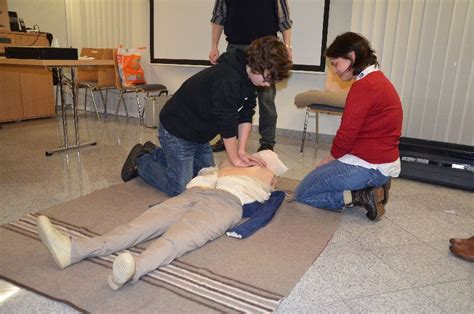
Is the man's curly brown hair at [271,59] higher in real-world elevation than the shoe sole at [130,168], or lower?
higher

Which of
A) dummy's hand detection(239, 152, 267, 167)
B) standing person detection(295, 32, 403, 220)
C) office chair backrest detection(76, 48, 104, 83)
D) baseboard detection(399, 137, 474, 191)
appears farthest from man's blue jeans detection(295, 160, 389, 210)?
office chair backrest detection(76, 48, 104, 83)

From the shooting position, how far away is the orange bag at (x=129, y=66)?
13.8 feet

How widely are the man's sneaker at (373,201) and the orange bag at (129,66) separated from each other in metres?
3.15

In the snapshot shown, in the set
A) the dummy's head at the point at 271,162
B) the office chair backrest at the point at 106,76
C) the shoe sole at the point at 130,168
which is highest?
the office chair backrest at the point at 106,76

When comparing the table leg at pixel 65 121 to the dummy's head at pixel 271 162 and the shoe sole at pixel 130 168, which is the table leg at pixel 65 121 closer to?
the shoe sole at pixel 130 168

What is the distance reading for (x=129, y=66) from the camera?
430 cm

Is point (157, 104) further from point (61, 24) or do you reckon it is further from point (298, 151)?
point (61, 24)

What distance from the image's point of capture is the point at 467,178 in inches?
98.7

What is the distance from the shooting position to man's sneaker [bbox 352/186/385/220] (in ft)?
6.28

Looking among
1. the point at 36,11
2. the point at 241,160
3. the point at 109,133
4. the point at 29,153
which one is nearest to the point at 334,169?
the point at 241,160

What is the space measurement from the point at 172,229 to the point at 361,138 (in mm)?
1026

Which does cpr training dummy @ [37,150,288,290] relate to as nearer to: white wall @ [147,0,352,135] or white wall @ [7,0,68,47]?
white wall @ [147,0,352,135]

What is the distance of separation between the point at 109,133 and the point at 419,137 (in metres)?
2.91

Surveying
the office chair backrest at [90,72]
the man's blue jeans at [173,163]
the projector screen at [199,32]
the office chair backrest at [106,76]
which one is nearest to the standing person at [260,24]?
the projector screen at [199,32]
